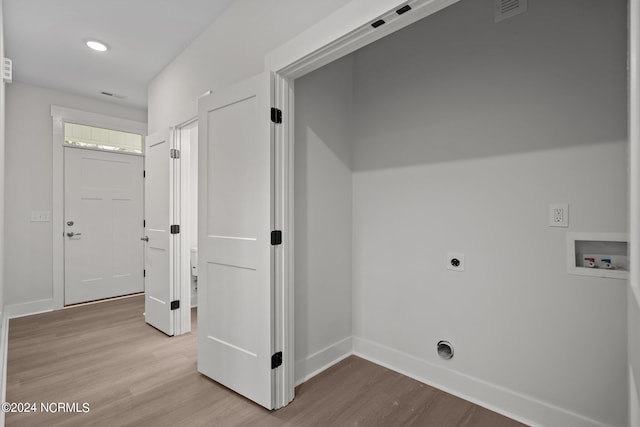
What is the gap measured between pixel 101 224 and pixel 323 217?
3467mm

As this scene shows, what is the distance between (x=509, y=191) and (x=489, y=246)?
0.35 m

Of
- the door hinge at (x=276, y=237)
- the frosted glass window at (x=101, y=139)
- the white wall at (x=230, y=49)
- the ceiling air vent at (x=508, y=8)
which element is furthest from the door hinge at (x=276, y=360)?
the frosted glass window at (x=101, y=139)

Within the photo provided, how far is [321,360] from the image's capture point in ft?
7.76

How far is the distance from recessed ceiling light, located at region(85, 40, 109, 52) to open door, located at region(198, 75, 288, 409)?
1.49 m

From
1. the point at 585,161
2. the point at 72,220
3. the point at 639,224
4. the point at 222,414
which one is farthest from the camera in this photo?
the point at 72,220

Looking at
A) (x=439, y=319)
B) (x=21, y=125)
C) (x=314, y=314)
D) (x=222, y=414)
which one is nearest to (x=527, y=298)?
(x=439, y=319)

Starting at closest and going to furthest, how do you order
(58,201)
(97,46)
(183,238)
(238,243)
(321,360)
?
(238,243) → (321,360) → (97,46) → (183,238) → (58,201)

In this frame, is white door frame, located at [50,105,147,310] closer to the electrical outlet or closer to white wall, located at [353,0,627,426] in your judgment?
white wall, located at [353,0,627,426]

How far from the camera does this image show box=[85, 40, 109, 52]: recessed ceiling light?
2.84m

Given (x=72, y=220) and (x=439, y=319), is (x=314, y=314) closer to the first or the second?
(x=439, y=319)

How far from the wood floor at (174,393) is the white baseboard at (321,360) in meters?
0.06

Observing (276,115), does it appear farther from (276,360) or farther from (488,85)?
(276,360)

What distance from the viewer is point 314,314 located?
2330mm

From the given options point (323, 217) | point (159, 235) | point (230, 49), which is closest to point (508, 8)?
point (323, 217)
